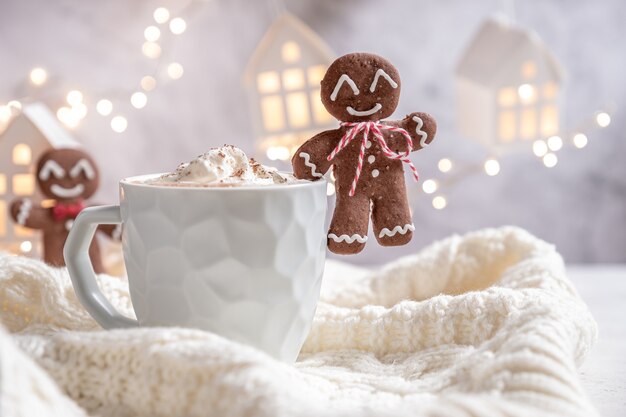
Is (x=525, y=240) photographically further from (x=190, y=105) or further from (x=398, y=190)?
(x=190, y=105)

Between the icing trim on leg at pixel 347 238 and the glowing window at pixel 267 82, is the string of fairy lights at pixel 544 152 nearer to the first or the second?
the glowing window at pixel 267 82

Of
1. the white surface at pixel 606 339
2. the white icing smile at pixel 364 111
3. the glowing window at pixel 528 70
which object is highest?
the glowing window at pixel 528 70

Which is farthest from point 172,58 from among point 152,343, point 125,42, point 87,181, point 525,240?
point 152,343

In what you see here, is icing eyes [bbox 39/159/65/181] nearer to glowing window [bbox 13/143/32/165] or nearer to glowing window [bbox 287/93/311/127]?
glowing window [bbox 13/143/32/165]

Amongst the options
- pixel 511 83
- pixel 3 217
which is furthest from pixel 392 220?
pixel 3 217

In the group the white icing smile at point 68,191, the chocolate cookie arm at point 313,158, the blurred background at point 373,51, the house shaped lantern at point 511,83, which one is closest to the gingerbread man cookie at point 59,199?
Result: the white icing smile at point 68,191
